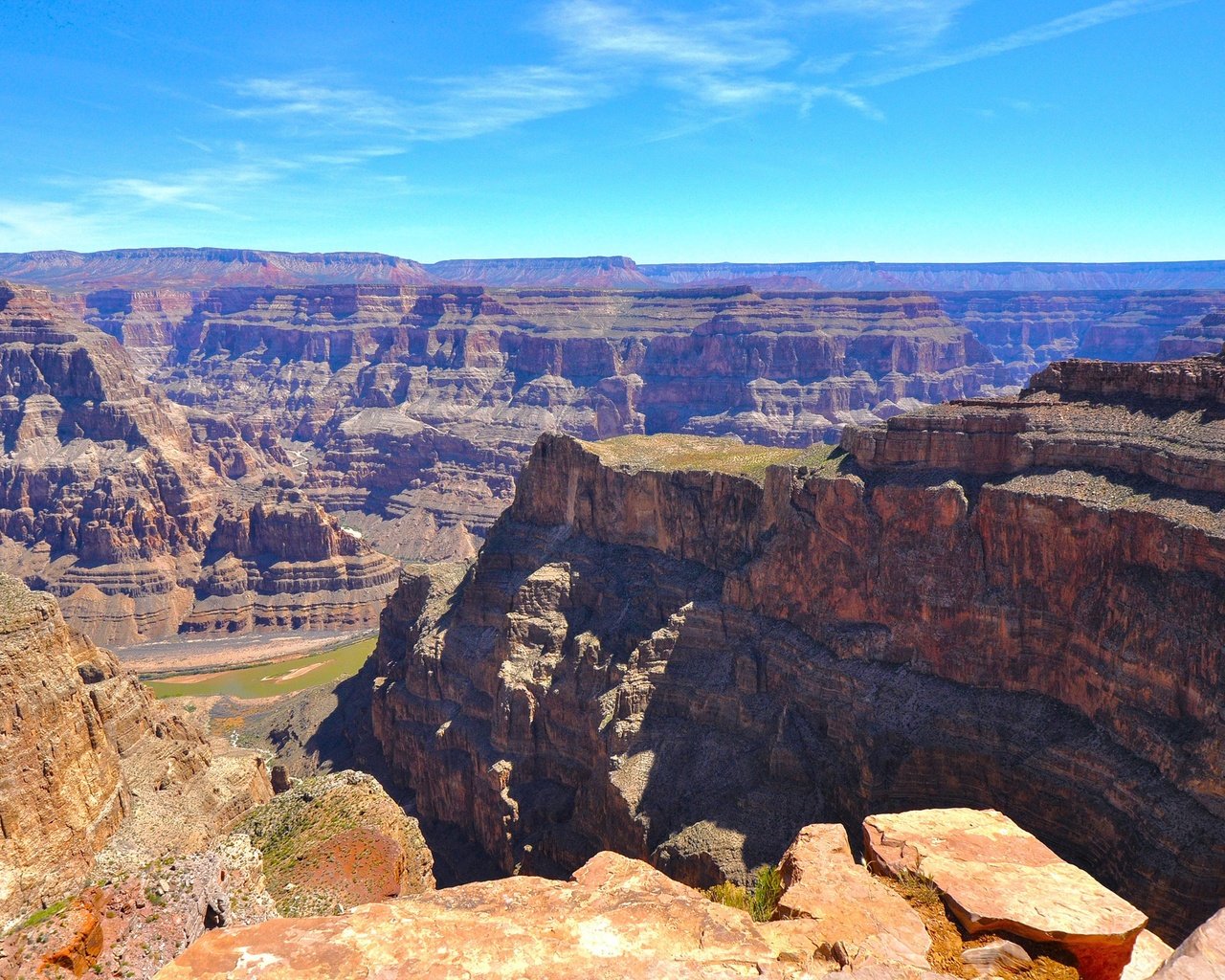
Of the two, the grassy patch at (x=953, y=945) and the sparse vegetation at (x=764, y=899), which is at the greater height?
the grassy patch at (x=953, y=945)

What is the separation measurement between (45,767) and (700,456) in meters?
49.5

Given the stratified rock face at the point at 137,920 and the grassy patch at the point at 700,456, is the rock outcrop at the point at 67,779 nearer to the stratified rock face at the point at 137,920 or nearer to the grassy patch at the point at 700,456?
the stratified rock face at the point at 137,920

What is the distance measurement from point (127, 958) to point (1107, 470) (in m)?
47.6

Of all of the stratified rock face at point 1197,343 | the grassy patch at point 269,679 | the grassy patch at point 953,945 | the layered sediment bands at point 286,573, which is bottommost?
the grassy patch at point 269,679

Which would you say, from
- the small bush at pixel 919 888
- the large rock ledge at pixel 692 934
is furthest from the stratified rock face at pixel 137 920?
the small bush at pixel 919 888

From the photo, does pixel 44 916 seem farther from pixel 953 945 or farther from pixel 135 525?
pixel 135 525

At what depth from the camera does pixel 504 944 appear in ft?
49.7

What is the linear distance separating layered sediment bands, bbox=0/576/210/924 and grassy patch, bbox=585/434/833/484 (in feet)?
137

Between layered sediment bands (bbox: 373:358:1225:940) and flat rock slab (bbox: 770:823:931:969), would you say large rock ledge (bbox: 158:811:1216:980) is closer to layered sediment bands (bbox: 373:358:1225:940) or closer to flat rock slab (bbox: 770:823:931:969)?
flat rock slab (bbox: 770:823:931:969)

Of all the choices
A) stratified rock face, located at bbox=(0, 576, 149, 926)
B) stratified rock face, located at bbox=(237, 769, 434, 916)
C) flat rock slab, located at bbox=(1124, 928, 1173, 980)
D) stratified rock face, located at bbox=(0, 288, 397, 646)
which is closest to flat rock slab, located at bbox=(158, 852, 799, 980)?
flat rock slab, located at bbox=(1124, 928, 1173, 980)

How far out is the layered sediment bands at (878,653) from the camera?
4056 centimetres

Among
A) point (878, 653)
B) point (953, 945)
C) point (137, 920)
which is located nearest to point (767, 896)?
point (953, 945)

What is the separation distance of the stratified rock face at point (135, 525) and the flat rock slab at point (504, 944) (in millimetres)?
124490

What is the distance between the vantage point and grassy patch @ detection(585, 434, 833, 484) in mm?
65000
